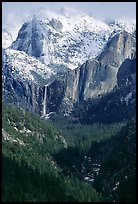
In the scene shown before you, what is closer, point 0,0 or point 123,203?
point 0,0

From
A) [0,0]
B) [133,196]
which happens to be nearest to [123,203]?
[133,196]

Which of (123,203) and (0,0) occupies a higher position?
(0,0)

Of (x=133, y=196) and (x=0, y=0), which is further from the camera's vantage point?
(x=133, y=196)

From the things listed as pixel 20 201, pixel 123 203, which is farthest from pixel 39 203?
pixel 123 203

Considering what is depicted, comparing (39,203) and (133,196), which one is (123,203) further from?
(39,203)

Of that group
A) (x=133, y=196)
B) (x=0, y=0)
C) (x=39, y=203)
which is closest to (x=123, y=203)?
(x=133, y=196)

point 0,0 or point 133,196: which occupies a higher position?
point 0,0

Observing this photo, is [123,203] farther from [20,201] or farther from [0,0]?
[0,0]
